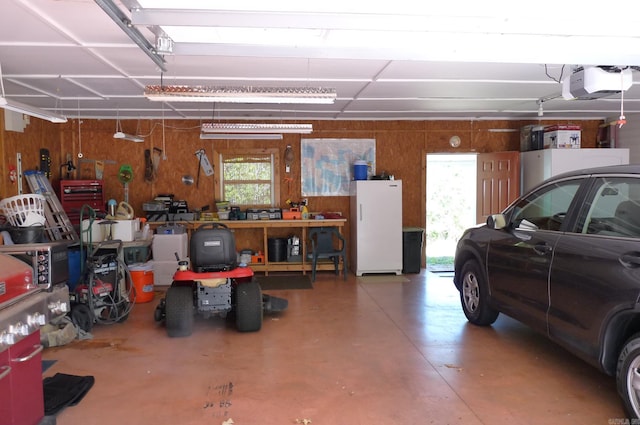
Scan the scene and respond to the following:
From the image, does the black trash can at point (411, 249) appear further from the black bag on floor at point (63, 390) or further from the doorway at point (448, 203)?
the black bag on floor at point (63, 390)

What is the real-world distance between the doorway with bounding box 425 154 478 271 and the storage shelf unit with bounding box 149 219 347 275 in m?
3.22

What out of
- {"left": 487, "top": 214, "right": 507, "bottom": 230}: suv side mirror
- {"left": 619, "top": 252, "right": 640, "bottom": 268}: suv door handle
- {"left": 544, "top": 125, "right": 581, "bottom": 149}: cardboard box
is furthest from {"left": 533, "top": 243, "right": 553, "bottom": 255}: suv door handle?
{"left": 544, "top": 125, "right": 581, "bottom": 149}: cardboard box

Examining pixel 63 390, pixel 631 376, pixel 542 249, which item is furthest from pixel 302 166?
pixel 631 376

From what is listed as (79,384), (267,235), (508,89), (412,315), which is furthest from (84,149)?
(508,89)

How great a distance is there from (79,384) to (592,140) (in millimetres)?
8747

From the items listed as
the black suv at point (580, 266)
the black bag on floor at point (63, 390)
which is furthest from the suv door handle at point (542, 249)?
the black bag on floor at point (63, 390)

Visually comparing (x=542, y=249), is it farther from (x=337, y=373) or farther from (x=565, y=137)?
(x=565, y=137)

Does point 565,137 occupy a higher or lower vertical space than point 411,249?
higher

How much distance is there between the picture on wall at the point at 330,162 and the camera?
8.42 m

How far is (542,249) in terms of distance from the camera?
3.77 m

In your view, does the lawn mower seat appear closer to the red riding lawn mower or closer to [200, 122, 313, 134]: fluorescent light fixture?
the red riding lawn mower

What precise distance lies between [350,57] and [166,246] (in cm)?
481

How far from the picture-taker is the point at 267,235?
325 inches

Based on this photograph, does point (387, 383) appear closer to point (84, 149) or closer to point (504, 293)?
point (504, 293)
